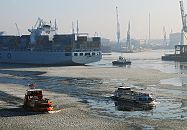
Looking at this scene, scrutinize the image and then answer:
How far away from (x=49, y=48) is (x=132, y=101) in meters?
77.3

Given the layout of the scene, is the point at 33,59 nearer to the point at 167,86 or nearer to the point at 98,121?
the point at 167,86

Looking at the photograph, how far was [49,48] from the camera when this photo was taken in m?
118

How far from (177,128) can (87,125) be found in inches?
275

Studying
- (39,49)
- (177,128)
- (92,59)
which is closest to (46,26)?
(39,49)

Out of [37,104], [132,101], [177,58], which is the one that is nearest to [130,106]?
[132,101]

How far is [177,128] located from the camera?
1175 inches

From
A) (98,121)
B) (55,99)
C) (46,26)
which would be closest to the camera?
(98,121)

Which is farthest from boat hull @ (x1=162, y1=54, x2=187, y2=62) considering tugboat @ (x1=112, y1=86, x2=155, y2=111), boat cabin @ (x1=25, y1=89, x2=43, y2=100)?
boat cabin @ (x1=25, y1=89, x2=43, y2=100)

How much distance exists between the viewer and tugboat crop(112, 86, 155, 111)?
1578 inches

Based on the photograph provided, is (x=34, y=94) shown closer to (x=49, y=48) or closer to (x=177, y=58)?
(x=49, y=48)

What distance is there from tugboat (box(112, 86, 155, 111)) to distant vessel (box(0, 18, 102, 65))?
221 ft

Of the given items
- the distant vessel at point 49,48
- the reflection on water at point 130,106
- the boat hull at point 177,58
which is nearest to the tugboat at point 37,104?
the reflection on water at point 130,106

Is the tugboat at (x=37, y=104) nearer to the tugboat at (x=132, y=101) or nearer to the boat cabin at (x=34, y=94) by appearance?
the boat cabin at (x=34, y=94)

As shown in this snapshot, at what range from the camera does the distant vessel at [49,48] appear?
11294cm
